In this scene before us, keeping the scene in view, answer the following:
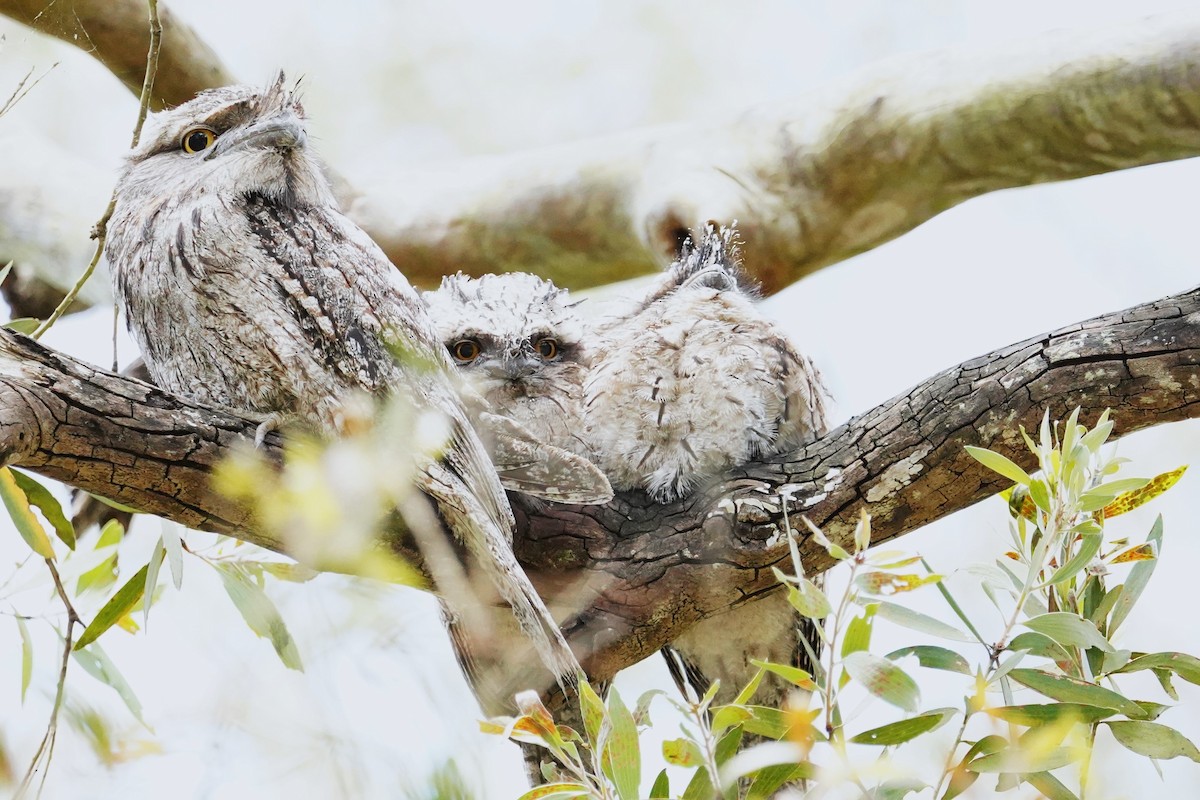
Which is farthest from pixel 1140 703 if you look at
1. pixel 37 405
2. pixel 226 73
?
pixel 226 73

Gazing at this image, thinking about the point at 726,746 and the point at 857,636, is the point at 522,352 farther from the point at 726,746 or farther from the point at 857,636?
the point at 857,636

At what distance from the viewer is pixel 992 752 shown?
1492 millimetres

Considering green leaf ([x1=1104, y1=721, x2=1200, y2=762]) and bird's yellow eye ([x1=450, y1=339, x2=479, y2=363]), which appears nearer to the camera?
green leaf ([x1=1104, y1=721, x2=1200, y2=762])


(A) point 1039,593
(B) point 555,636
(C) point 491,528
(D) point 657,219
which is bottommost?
(A) point 1039,593

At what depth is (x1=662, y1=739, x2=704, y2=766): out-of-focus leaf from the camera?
1.42 m

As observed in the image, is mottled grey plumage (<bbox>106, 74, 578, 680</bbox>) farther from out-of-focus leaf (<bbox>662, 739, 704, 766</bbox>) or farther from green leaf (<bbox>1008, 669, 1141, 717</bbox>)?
green leaf (<bbox>1008, 669, 1141, 717</bbox>)

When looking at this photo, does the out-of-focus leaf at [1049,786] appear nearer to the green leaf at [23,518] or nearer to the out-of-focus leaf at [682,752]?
the out-of-focus leaf at [682,752]

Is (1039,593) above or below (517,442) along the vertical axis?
below

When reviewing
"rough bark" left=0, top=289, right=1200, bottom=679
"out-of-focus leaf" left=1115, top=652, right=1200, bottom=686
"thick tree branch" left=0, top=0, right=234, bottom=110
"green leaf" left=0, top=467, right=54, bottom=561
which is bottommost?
"out-of-focus leaf" left=1115, top=652, right=1200, bottom=686

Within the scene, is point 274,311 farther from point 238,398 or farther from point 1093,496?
point 1093,496

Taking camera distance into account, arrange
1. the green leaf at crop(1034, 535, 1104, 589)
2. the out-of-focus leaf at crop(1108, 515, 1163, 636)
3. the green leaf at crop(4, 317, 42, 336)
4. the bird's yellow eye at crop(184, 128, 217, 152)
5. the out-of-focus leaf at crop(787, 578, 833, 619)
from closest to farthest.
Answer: the out-of-focus leaf at crop(787, 578, 833, 619)
the green leaf at crop(1034, 535, 1104, 589)
the out-of-focus leaf at crop(1108, 515, 1163, 636)
the bird's yellow eye at crop(184, 128, 217, 152)
the green leaf at crop(4, 317, 42, 336)

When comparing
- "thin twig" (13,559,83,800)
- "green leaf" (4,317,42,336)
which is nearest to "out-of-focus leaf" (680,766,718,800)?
"thin twig" (13,559,83,800)

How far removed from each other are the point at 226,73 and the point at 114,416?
6.92 ft

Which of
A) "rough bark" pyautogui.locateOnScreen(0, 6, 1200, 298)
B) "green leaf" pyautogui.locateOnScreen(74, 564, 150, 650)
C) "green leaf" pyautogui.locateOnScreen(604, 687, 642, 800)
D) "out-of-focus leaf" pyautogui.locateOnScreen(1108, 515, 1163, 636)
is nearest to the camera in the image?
"green leaf" pyautogui.locateOnScreen(604, 687, 642, 800)
